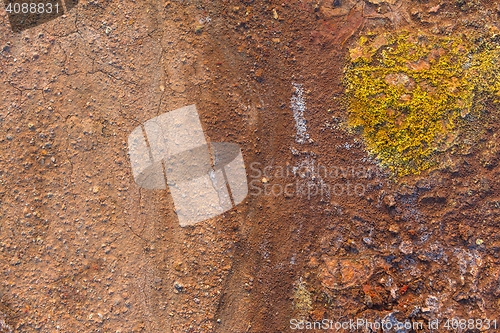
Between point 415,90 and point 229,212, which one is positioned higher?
point 415,90

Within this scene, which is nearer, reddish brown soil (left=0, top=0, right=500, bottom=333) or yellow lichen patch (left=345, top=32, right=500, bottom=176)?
reddish brown soil (left=0, top=0, right=500, bottom=333)

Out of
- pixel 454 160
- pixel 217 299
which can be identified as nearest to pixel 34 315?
pixel 217 299

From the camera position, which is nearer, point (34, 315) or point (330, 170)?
point (34, 315)

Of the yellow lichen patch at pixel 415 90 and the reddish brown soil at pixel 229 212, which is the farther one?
the yellow lichen patch at pixel 415 90

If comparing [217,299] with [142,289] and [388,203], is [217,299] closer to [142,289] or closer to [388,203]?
[142,289]
